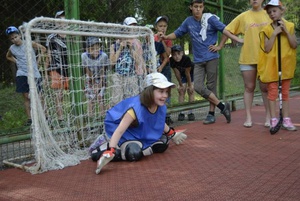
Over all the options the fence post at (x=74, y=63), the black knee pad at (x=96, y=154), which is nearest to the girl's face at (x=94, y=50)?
the fence post at (x=74, y=63)

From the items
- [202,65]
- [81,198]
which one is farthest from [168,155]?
[202,65]

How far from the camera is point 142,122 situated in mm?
3693

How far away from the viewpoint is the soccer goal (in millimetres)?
3551

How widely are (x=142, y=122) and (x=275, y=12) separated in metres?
2.16

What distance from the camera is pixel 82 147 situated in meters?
4.30

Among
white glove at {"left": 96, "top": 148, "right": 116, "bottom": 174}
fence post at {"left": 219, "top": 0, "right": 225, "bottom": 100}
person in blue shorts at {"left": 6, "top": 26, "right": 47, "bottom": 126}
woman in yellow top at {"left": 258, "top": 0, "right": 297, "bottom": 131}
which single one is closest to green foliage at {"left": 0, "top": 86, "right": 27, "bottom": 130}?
person in blue shorts at {"left": 6, "top": 26, "right": 47, "bottom": 126}

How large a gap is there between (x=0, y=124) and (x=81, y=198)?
2.38 m

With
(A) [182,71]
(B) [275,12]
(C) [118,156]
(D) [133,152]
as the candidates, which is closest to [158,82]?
(D) [133,152]

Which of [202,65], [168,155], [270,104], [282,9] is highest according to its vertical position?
[282,9]

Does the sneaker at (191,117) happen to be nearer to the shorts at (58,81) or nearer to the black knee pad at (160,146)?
the black knee pad at (160,146)

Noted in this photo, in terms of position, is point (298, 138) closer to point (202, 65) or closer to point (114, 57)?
point (202, 65)

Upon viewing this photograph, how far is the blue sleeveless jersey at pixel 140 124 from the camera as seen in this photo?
3734mm

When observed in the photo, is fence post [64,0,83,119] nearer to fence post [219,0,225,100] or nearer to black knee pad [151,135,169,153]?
black knee pad [151,135,169,153]

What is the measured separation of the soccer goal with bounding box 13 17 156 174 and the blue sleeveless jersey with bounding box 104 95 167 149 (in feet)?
1.58
